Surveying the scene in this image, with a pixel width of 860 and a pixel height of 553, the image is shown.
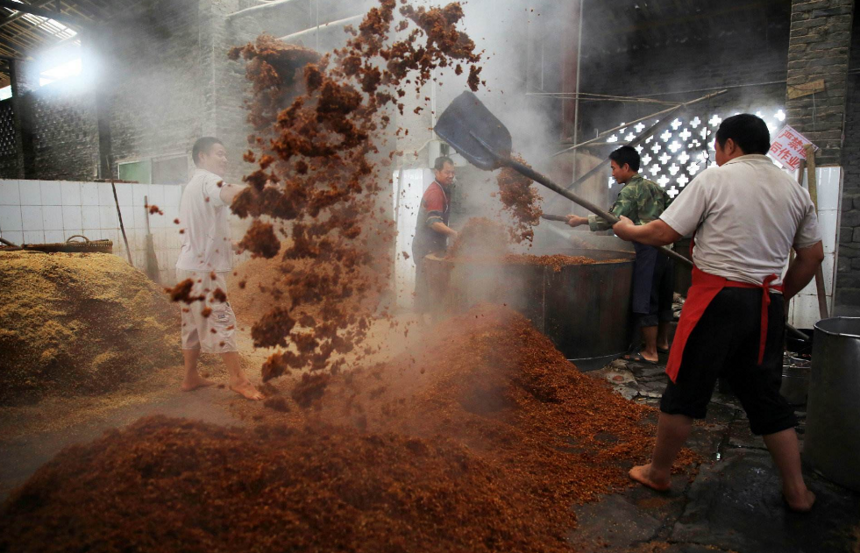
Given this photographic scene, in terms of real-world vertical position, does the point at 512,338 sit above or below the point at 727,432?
above

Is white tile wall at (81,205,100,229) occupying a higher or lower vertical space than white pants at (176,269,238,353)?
higher

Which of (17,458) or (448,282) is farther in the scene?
(448,282)

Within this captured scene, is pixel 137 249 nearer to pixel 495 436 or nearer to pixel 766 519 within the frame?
pixel 495 436

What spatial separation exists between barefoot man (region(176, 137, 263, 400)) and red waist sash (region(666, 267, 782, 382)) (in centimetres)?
279

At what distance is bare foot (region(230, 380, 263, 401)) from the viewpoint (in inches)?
146

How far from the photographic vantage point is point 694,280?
240 cm

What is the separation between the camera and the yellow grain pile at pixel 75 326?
3748 mm

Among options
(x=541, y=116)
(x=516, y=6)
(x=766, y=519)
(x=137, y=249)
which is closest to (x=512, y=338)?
(x=766, y=519)

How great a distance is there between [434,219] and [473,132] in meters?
1.93

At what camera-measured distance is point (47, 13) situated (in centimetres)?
984

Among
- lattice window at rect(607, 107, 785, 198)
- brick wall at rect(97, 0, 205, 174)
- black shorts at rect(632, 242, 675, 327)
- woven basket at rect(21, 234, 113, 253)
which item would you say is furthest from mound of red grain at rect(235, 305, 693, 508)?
brick wall at rect(97, 0, 205, 174)

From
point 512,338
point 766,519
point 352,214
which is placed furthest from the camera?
point 512,338

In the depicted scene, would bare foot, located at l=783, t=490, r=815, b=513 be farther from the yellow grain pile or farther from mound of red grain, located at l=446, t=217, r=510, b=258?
the yellow grain pile

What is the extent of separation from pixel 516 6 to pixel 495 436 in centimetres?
452
